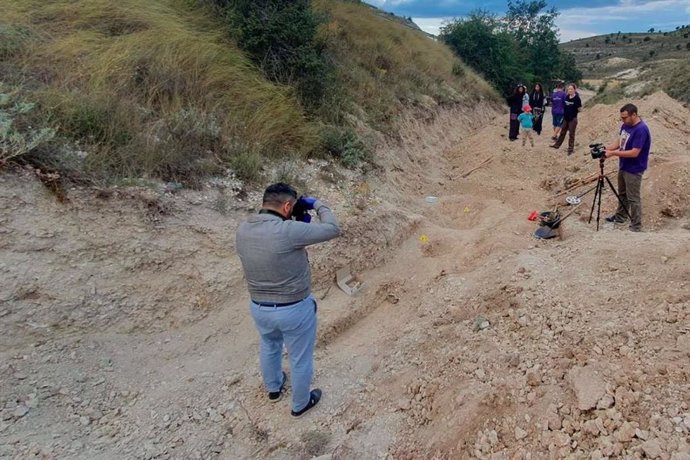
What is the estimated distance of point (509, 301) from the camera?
435cm

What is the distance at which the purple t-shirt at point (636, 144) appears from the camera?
5445 mm

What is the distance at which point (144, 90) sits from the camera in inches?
213

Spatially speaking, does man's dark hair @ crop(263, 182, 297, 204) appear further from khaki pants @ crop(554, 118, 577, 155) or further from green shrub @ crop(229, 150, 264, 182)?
khaki pants @ crop(554, 118, 577, 155)

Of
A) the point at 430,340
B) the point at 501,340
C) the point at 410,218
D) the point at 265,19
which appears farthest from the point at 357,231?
the point at 265,19

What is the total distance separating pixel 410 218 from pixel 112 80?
13.9 feet

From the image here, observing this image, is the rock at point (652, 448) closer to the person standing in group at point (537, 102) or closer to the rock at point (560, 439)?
the rock at point (560, 439)

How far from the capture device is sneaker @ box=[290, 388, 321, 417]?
3.46m

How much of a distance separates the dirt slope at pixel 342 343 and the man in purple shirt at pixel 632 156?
572mm

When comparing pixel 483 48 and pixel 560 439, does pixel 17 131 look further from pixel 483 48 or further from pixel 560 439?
pixel 483 48

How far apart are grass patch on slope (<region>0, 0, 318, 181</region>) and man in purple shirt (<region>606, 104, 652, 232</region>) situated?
4176mm

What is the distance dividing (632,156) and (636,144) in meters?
0.18

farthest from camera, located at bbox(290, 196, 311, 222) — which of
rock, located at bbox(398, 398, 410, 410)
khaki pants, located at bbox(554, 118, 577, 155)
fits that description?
khaki pants, located at bbox(554, 118, 577, 155)

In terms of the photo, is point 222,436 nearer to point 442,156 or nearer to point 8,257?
point 8,257

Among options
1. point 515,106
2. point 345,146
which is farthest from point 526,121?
point 345,146
